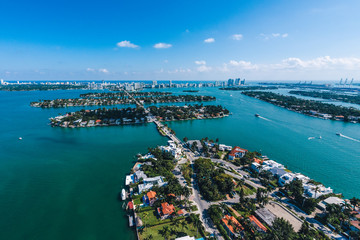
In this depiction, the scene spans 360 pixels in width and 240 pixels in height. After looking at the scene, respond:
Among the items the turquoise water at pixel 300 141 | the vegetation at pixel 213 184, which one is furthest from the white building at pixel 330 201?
the vegetation at pixel 213 184

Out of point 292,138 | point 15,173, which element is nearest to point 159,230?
point 15,173

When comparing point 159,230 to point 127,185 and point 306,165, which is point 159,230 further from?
point 306,165

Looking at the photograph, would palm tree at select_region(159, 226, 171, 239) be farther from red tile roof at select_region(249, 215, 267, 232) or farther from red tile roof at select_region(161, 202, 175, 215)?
red tile roof at select_region(249, 215, 267, 232)

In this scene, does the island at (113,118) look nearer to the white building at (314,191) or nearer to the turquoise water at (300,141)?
the turquoise water at (300,141)

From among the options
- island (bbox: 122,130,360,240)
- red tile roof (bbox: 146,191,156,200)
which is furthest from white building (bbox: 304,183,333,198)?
red tile roof (bbox: 146,191,156,200)

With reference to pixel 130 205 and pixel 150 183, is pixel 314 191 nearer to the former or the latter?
pixel 150 183

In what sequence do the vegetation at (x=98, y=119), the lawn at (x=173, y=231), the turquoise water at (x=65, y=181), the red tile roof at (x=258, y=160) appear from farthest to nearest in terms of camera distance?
1. the vegetation at (x=98, y=119)
2. the red tile roof at (x=258, y=160)
3. the turquoise water at (x=65, y=181)
4. the lawn at (x=173, y=231)
